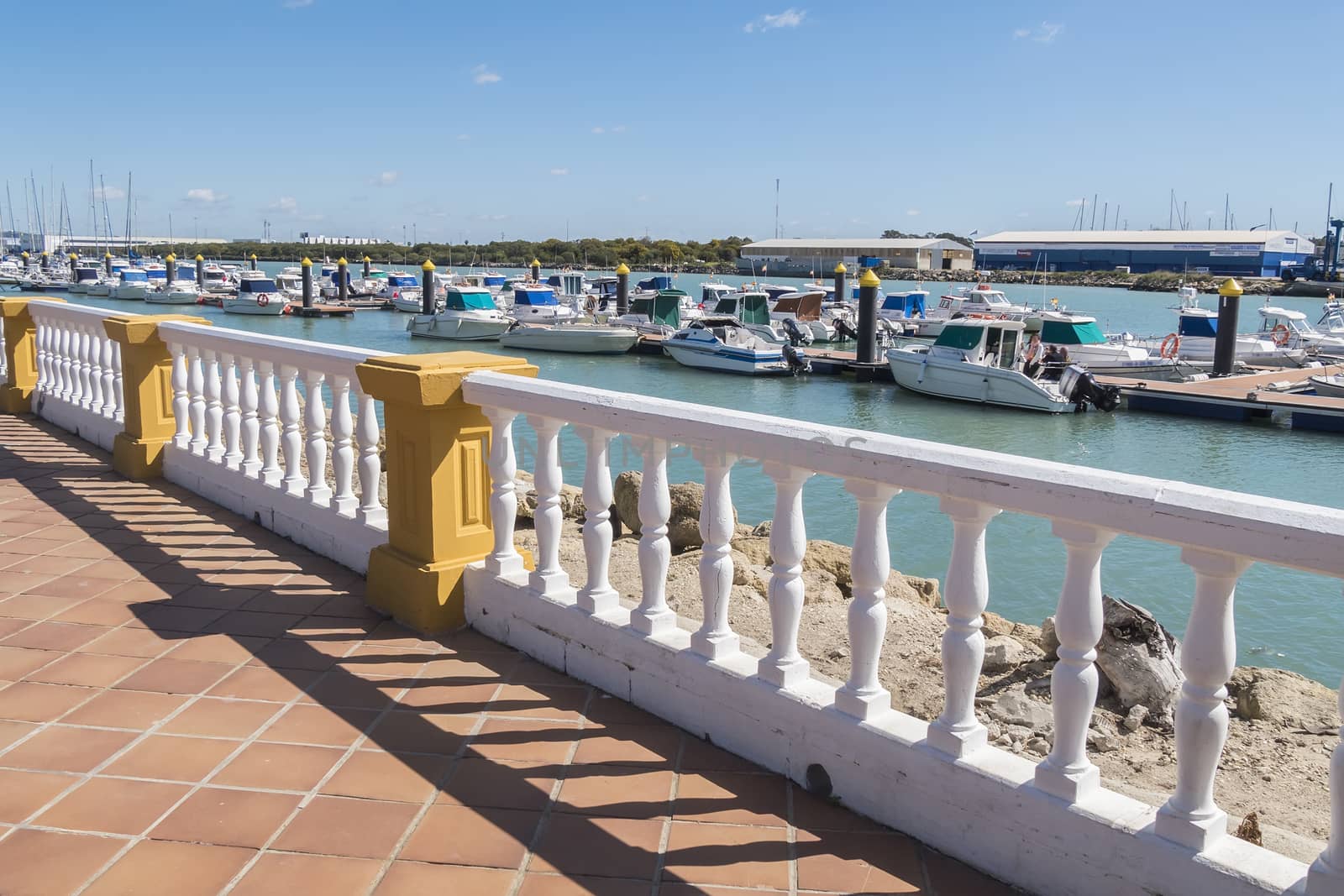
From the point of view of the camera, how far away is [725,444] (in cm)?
309

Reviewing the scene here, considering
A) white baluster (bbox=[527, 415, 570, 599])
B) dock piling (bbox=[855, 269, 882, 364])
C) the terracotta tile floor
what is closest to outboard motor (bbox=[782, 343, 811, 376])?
dock piling (bbox=[855, 269, 882, 364])

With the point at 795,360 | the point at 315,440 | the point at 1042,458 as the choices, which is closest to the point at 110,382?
the point at 315,440

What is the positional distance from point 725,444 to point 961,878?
1.31 meters

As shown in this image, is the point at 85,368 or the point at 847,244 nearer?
the point at 85,368

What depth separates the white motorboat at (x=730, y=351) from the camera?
3572 centimetres

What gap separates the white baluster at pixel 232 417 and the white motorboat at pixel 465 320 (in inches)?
1590

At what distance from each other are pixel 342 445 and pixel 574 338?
38.0 m

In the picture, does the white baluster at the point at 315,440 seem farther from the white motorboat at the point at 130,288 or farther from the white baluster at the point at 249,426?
the white motorboat at the point at 130,288

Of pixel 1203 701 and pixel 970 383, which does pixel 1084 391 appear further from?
pixel 1203 701

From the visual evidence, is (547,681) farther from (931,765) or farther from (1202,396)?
(1202,396)

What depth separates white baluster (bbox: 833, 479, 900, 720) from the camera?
2766mm

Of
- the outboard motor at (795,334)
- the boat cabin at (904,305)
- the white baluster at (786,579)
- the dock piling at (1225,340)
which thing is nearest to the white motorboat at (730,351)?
the outboard motor at (795,334)

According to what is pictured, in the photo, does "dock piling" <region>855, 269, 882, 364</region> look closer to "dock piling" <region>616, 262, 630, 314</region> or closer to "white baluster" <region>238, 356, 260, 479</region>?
"dock piling" <region>616, 262, 630, 314</region>

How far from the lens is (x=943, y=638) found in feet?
8.82
